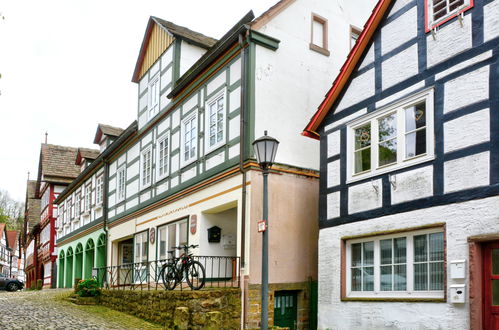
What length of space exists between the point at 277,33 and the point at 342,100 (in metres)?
3.54

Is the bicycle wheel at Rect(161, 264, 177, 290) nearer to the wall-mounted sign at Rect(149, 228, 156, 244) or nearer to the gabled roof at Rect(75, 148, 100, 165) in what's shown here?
the wall-mounted sign at Rect(149, 228, 156, 244)

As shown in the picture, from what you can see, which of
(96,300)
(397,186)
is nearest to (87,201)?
(96,300)

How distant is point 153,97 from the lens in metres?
22.1

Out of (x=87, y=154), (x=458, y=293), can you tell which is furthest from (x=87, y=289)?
(x=87, y=154)

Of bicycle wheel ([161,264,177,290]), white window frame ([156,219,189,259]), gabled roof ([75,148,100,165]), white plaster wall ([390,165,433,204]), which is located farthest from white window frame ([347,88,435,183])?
gabled roof ([75,148,100,165])

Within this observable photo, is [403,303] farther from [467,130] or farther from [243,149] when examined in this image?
[243,149]

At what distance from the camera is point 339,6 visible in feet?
58.7

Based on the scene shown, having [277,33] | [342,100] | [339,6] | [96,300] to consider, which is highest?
[339,6]

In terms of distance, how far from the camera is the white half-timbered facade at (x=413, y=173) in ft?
32.2

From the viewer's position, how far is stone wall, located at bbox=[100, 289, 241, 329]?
13.2 meters

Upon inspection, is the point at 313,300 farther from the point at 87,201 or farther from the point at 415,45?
the point at 87,201

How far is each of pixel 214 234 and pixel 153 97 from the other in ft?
23.7

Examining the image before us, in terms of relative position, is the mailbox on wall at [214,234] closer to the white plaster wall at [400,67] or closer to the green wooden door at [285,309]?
the green wooden door at [285,309]

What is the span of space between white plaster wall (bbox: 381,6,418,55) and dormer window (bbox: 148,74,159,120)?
35.5 ft
